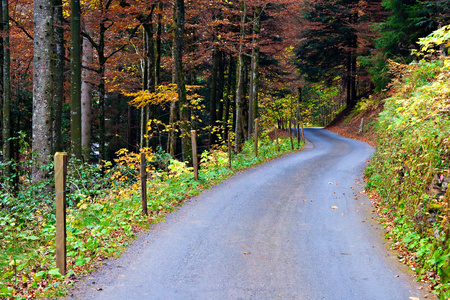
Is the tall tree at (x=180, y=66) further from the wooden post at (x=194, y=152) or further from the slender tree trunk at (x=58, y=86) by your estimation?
the slender tree trunk at (x=58, y=86)

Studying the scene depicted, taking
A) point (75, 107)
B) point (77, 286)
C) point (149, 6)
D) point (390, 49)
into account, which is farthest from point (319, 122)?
point (77, 286)

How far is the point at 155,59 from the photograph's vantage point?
61.5 ft

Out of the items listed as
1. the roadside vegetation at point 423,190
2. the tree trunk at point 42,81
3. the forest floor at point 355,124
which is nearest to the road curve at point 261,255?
the roadside vegetation at point 423,190

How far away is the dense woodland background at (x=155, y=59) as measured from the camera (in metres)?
10.6

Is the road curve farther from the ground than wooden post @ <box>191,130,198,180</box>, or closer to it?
closer to it

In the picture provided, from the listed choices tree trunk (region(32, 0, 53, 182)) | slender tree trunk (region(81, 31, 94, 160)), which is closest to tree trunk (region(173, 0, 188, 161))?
slender tree trunk (region(81, 31, 94, 160))

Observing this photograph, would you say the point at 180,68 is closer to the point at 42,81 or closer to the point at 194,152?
the point at 194,152

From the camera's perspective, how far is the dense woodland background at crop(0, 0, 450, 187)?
10648 mm

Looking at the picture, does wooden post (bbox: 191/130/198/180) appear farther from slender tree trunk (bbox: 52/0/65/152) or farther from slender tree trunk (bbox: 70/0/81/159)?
slender tree trunk (bbox: 52/0/65/152)

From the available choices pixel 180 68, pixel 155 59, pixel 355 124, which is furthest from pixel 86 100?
pixel 355 124

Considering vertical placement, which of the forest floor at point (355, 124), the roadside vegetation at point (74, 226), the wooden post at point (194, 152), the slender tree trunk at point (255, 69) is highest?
the slender tree trunk at point (255, 69)

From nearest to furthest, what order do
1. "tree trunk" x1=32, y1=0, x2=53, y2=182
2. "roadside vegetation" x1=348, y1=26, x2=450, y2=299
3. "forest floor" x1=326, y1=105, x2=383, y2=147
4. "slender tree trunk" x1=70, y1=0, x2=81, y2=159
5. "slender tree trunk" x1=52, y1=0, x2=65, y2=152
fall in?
"roadside vegetation" x1=348, y1=26, x2=450, y2=299 < "tree trunk" x1=32, y1=0, x2=53, y2=182 < "slender tree trunk" x1=70, y1=0, x2=81, y2=159 < "slender tree trunk" x1=52, y1=0, x2=65, y2=152 < "forest floor" x1=326, y1=105, x2=383, y2=147

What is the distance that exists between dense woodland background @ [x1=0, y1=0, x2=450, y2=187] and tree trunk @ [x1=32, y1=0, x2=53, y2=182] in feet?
0.09

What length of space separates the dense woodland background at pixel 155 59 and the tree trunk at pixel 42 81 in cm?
3
